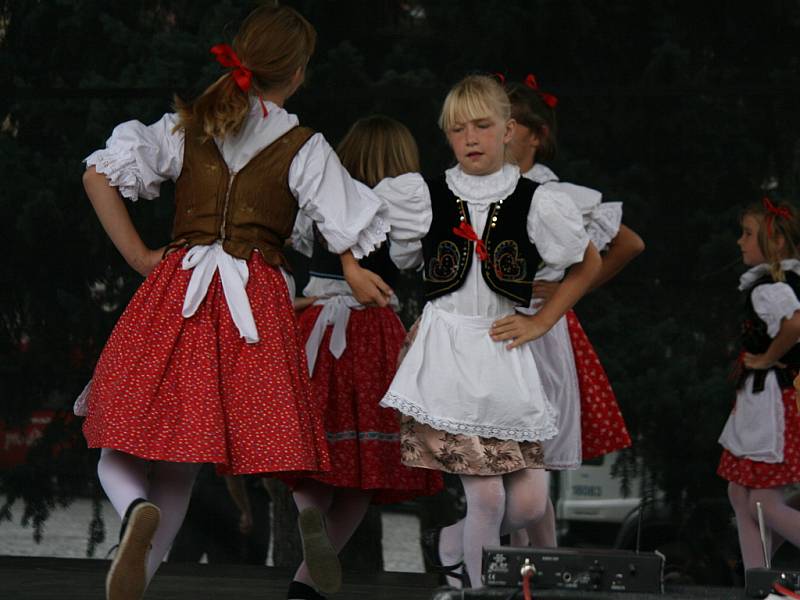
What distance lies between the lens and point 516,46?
520 cm

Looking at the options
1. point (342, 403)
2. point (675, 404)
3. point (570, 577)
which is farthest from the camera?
point (675, 404)

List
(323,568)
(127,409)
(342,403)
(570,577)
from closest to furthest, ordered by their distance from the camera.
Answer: (570,577) < (127,409) < (323,568) < (342,403)

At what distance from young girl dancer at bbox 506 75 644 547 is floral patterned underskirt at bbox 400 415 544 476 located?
0.46 metres

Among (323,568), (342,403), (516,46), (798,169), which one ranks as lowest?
(323,568)

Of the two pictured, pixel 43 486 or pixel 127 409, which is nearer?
pixel 127 409


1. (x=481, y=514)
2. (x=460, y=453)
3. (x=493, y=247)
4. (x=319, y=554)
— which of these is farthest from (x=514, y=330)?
(x=319, y=554)

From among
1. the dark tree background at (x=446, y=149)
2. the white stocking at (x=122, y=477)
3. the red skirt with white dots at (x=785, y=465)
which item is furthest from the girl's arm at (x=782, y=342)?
the white stocking at (x=122, y=477)

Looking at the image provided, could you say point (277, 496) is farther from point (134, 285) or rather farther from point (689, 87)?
point (689, 87)

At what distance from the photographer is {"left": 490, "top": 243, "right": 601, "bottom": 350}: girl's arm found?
3.44m

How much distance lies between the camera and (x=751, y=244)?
476 centimetres

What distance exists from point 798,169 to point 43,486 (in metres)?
2.87

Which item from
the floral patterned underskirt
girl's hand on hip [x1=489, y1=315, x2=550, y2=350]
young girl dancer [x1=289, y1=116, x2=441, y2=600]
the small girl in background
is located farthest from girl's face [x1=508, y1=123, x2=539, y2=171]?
the small girl in background

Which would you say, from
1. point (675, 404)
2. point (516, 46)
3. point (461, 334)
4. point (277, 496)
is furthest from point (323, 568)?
point (516, 46)

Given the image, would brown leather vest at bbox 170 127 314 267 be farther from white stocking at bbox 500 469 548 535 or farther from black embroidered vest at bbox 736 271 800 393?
black embroidered vest at bbox 736 271 800 393
